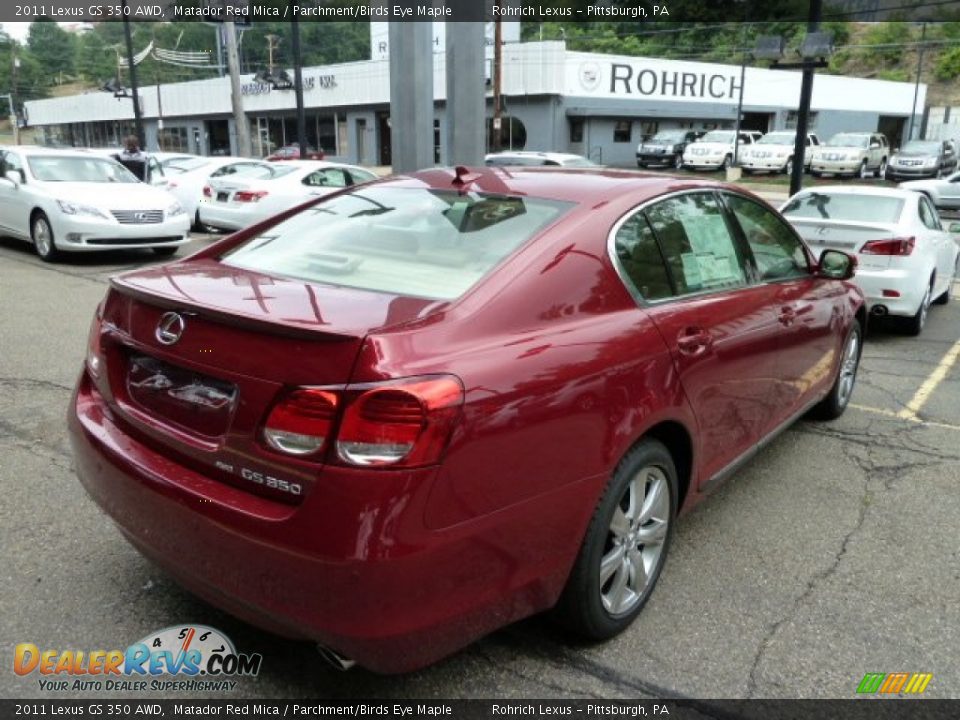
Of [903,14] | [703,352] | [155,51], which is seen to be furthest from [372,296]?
[903,14]

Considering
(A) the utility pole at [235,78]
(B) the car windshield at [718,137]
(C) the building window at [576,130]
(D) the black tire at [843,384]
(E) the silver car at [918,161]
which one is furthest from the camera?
(C) the building window at [576,130]

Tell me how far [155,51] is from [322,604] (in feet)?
215

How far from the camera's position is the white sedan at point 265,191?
1277 centimetres

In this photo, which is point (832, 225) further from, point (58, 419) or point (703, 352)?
point (58, 419)

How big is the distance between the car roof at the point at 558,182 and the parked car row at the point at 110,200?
7.92 metres

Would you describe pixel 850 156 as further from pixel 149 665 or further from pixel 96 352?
pixel 149 665

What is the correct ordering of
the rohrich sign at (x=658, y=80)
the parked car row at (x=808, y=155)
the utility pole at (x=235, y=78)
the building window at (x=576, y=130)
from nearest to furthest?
the utility pole at (x=235, y=78), the parked car row at (x=808, y=155), the rohrich sign at (x=658, y=80), the building window at (x=576, y=130)

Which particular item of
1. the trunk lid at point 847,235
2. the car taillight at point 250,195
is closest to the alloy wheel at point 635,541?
the trunk lid at point 847,235

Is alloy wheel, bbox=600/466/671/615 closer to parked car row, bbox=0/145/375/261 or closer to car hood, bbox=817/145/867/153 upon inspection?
parked car row, bbox=0/145/375/261

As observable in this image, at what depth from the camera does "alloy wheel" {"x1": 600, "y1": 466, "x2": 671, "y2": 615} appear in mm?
2756

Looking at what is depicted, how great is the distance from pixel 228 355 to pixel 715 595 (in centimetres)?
205

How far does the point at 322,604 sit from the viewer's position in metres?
2.08

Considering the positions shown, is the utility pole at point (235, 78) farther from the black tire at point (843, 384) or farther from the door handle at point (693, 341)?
the door handle at point (693, 341)

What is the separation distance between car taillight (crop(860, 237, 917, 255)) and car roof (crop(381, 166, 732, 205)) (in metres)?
4.47
